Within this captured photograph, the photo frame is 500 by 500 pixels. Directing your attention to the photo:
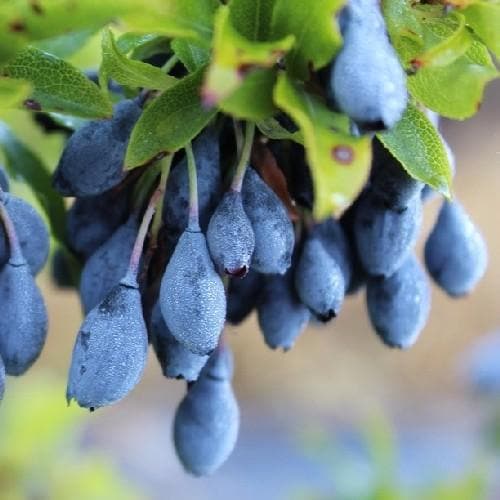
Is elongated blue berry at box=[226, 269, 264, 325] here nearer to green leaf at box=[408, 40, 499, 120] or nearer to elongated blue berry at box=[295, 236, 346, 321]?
elongated blue berry at box=[295, 236, 346, 321]

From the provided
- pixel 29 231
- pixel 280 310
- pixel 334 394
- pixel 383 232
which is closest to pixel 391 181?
pixel 383 232

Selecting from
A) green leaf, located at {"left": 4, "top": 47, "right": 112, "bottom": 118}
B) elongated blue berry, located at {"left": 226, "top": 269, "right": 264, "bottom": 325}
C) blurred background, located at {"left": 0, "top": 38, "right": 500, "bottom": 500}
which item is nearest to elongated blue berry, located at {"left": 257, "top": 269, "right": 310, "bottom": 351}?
elongated blue berry, located at {"left": 226, "top": 269, "right": 264, "bottom": 325}

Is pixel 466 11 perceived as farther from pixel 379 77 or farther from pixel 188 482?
pixel 188 482

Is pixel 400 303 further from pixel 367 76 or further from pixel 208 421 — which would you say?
pixel 367 76

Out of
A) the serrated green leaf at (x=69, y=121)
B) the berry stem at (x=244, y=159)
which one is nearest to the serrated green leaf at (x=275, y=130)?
the berry stem at (x=244, y=159)

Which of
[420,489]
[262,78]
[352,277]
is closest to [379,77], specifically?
[262,78]

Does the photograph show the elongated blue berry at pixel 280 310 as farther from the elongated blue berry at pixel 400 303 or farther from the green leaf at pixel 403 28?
the green leaf at pixel 403 28

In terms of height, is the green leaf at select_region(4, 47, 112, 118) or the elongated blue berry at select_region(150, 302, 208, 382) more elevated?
the green leaf at select_region(4, 47, 112, 118)
